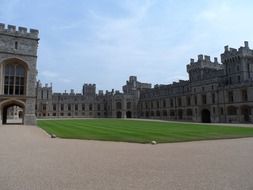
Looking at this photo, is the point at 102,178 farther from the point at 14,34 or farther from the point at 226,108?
the point at 226,108

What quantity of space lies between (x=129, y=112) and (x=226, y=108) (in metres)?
43.4

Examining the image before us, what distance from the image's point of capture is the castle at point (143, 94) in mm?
30797

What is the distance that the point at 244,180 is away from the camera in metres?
6.05

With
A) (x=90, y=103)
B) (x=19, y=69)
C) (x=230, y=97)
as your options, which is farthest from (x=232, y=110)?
(x=90, y=103)

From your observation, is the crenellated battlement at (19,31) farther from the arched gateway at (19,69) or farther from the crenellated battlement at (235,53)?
the crenellated battlement at (235,53)

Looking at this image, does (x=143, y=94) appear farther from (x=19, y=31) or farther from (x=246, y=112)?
(x=19, y=31)

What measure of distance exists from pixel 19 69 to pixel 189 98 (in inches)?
1580

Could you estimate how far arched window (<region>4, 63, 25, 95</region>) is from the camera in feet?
101

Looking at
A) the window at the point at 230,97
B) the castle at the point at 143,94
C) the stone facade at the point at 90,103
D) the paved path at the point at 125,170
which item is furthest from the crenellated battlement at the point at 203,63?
the paved path at the point at 125,170

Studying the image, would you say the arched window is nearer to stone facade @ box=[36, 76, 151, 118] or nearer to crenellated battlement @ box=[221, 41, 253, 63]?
crenellated battlement @ box=[221, 41, 253, 63]

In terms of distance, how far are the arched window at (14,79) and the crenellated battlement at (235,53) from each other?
39.9 m

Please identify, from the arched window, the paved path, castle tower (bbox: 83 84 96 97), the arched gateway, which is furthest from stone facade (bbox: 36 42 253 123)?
the paved path

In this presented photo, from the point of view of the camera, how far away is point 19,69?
31.6m

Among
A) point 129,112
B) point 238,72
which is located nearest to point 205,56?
point 238,72
